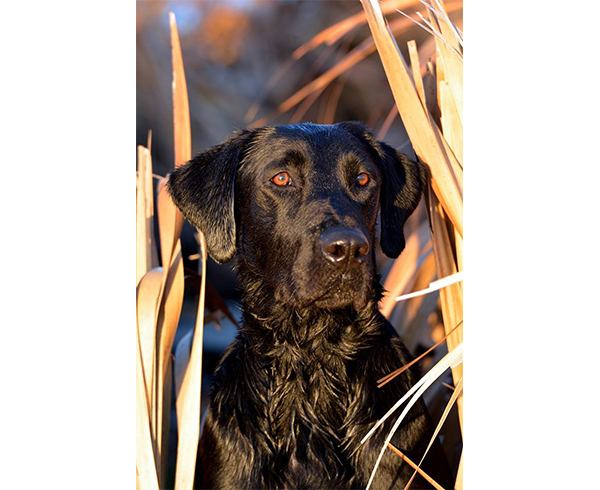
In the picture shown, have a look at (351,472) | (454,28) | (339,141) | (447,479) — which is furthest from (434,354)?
(454,28)

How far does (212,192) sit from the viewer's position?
1885mm

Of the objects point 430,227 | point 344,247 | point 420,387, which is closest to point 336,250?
point 344,247

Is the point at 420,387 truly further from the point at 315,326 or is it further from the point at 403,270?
the point at 403,270

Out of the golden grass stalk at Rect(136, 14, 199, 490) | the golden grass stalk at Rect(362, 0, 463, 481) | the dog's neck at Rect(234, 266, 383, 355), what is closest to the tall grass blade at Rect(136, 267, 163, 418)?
the golden grass stalk at Rect(136, 14, 199, 490)

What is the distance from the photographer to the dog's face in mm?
1658

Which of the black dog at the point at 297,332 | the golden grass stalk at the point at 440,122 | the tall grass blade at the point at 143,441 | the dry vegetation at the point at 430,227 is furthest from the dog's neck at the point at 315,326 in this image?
the tall grass blade at the point at 143,441

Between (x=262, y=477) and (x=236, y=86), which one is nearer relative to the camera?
(x=262, y=477)

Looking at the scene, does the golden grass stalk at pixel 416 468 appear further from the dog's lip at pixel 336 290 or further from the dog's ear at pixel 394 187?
the dog's ear at pixel 394 187

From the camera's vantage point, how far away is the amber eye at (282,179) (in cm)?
181

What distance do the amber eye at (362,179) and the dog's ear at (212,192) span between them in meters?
0.35
